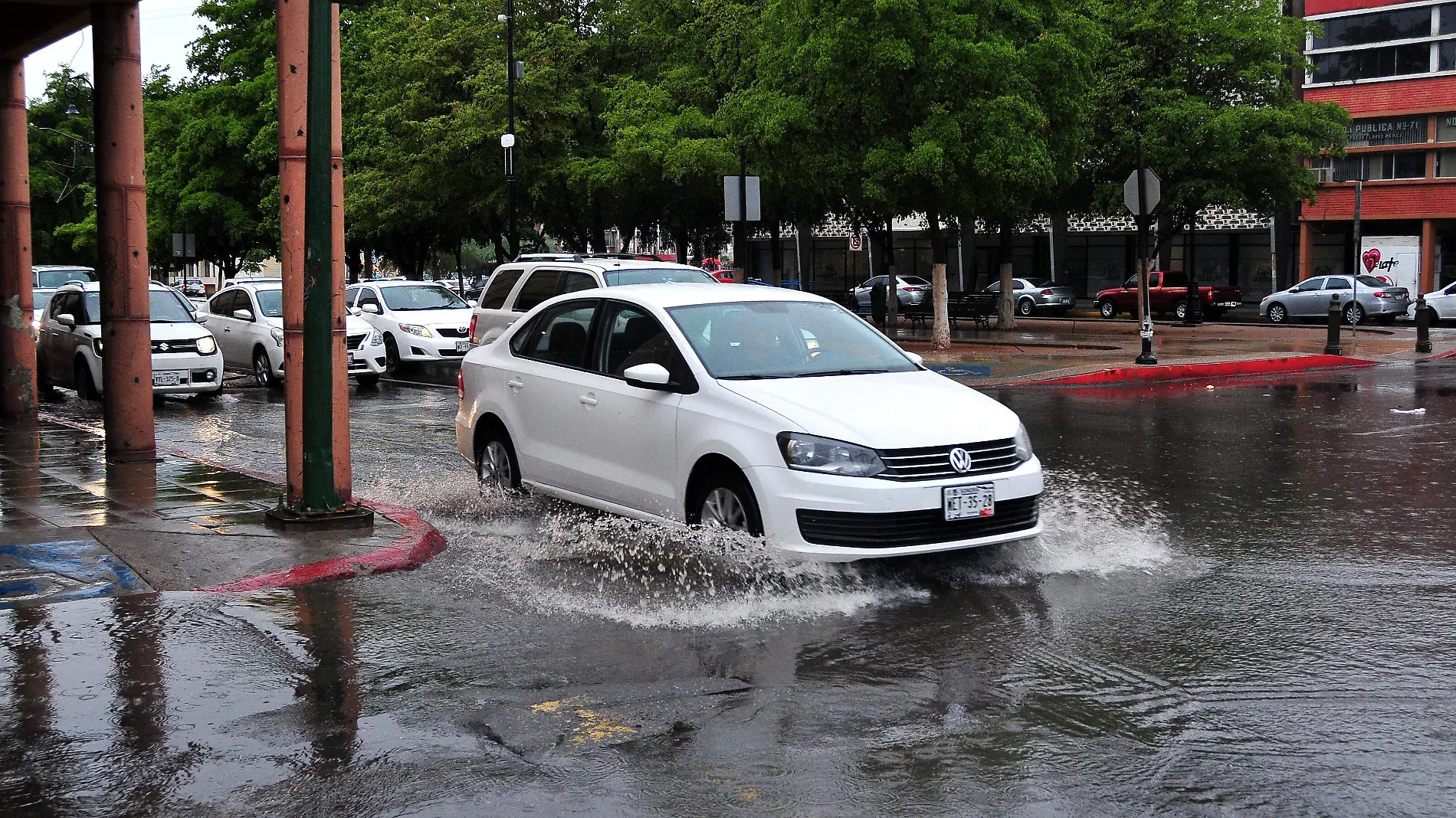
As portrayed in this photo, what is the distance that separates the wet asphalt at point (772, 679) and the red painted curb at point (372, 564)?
17cm

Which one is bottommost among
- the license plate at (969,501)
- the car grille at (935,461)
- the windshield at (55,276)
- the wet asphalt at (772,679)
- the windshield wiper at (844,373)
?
the wet asphalt at (772,679)

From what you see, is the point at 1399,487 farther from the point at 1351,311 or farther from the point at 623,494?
the point at 1351,311

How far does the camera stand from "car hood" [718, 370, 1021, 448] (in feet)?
24.7

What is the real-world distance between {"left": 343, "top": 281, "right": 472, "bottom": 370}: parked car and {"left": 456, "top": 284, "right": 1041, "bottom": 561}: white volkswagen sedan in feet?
49.1

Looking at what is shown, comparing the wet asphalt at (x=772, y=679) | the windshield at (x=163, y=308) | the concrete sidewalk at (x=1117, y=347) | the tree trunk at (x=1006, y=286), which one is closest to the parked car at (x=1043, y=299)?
the concrete sidewalk at (x=1117, y=347)

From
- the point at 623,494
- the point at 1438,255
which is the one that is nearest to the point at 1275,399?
the point at 623,494

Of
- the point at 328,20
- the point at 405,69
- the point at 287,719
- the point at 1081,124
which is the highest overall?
the point at 405,69

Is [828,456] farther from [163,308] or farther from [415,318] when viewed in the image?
[415,318]

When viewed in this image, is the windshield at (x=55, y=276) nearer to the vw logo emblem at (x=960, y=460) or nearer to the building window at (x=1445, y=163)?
the vw logo emblem at (x=960, y=460)

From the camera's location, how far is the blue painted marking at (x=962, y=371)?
2259 centimetres

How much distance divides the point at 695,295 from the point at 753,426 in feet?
5.89

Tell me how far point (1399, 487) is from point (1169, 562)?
149 inches

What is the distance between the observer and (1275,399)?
1856 cm

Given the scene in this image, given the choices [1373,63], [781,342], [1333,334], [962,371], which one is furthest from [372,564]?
[1373,63]
